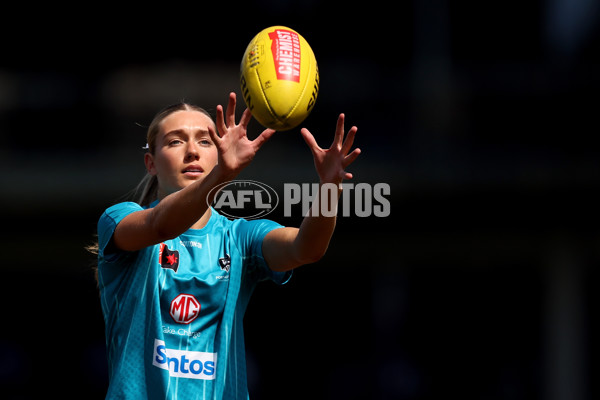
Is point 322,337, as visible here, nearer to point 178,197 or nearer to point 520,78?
point 520,78

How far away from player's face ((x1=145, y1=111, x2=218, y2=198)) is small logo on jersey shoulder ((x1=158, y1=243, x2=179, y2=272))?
26cm

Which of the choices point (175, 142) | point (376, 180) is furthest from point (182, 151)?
point (376, 180)

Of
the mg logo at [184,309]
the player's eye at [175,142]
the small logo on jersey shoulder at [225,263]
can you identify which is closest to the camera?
the mg logo at [184,309]

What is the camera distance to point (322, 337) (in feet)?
39.6

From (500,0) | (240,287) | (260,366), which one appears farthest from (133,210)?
(500,0)

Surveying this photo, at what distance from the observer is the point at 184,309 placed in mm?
3453

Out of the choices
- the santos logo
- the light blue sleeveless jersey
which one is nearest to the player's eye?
the light blue sleeveless jersey

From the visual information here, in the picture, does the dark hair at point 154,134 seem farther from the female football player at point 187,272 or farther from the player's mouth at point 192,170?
the player's mouth at point 192,170

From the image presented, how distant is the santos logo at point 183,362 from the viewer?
3.40 metres

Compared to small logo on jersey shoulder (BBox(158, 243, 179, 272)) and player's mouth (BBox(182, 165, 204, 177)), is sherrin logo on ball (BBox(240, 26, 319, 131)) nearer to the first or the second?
player's mouth (BBox(182, 165, 204, 177))

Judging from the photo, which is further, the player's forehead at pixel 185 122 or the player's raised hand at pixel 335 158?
the player's forehead at pixel 185 122

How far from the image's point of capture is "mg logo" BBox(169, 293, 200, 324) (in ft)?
11.3

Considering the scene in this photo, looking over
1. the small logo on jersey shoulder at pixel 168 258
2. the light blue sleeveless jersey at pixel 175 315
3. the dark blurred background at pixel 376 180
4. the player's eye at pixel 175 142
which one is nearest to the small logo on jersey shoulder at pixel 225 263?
the light blue sleeveless jersey at pixel 175 315

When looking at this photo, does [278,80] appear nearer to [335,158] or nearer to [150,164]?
[335,158]
